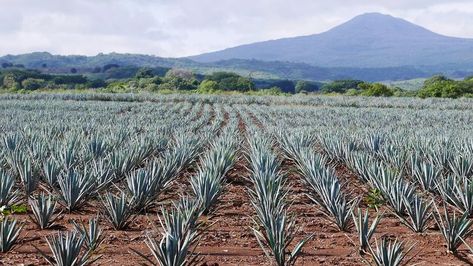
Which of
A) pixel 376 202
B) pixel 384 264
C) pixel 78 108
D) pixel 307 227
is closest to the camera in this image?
pixel 384 264

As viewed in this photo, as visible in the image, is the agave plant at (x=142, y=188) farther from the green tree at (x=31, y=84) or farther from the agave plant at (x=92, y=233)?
the green tree at (x=31, y=84)

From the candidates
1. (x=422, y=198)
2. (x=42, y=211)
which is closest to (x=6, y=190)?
(x=42, y=211)

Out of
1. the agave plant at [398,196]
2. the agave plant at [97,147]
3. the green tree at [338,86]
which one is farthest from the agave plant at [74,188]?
the green tree at [338,86]

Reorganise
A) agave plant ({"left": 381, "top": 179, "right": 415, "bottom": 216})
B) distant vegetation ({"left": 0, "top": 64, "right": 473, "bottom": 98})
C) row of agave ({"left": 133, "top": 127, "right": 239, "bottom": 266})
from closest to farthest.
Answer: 1. row of agave ({"left": 133, "top": 127, "right": 239, "bottom": 266})
2. agave plant ({"left": 381, "top": 179, "right": 415, "bottom": 216})
3. distant vegetation ({"left": 0, "top": 64, "right": 473, "bottom": 98})

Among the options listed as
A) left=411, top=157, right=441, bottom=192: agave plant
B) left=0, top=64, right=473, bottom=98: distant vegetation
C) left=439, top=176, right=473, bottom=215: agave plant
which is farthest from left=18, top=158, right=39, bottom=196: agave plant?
left=0, top=64, right=473, bottom=98: distant vegetation

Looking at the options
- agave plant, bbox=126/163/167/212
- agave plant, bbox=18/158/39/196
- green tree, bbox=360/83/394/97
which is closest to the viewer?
agave plant, bbox=126/163/167/212

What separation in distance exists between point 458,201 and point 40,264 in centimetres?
399

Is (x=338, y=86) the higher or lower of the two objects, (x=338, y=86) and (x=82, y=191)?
the lower

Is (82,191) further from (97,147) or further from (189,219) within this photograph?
(97,147)

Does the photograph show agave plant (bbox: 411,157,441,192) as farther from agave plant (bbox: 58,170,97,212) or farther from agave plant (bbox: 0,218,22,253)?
agave plant (bbox: 0,218,22,253)

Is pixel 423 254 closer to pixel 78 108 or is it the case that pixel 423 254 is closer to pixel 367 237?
pixel 367 237

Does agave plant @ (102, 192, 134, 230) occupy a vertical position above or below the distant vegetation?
above

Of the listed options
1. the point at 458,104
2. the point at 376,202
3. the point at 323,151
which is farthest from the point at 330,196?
the point at 458,104

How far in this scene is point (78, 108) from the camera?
27250 millimetres
